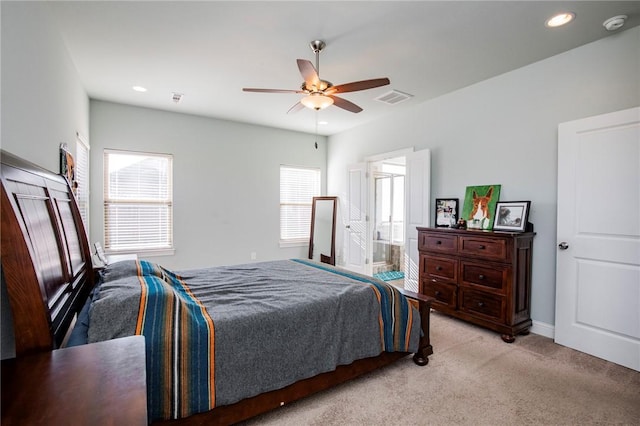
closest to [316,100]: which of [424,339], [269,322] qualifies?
[269,322]

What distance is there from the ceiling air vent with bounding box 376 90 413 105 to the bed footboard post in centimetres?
261

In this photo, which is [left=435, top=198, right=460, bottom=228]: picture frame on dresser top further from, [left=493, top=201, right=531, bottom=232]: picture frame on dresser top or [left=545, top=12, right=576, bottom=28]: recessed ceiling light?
[left=545, top=12, right=576, bottom=28]: recessed ceiling light

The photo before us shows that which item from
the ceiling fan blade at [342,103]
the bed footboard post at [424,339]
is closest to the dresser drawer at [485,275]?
the bed footboard post at [424,339]

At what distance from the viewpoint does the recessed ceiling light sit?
2333 millimetres

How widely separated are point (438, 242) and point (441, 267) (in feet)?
0.93

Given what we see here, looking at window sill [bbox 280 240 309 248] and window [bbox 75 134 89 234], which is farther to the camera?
window sill [bbox 280 240 309 248]

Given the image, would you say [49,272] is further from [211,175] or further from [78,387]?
[211,175]

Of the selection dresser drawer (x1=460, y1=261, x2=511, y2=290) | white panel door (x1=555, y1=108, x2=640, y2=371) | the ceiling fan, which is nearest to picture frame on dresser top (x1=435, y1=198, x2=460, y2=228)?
dresser drawer (x1=460, y1=261, x2=511, y2=290)

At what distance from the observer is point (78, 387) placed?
2.62 ft

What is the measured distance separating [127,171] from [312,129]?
309 centimetres

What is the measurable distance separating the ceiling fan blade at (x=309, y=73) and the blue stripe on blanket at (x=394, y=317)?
1.65 m

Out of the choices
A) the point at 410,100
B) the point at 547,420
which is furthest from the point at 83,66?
the point at 547,420

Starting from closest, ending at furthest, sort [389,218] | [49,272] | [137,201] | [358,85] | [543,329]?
[49,272], [358,85], [543,329], [137,201], [389,218]

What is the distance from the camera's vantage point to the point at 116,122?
4.31 metres
